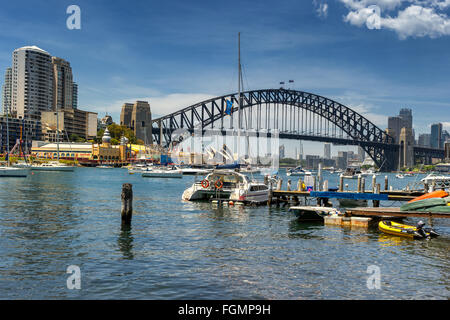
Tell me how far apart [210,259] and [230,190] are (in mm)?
23166

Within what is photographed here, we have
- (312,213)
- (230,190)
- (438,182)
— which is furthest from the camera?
(438,182)

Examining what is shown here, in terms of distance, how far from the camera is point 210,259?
63.3 feet

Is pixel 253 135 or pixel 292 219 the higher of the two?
pixel 253 135

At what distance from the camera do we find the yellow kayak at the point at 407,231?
81.7 ft

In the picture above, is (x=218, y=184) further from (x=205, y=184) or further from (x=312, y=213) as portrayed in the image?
(x=312, y=213)

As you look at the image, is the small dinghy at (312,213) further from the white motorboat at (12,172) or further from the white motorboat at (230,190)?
the white motorboat at (12,172)

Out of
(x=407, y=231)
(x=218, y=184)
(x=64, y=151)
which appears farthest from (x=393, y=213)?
(x=64, y=151)

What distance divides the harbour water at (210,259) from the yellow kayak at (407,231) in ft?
1.89

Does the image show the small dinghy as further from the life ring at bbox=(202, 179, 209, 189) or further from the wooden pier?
the life ring at bbox=(202, 179, 209, 189)
